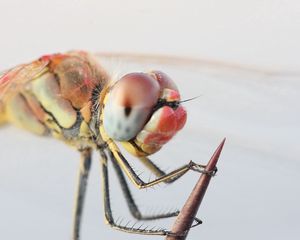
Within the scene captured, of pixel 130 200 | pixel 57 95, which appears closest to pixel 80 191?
pixel 130 200

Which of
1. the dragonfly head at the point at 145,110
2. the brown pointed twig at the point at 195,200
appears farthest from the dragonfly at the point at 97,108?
the brown pointed twig at the point at 195,200

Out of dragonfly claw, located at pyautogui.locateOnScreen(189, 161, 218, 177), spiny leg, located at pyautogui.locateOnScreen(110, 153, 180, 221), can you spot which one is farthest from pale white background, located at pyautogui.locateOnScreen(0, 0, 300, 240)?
dragonfly claw, located at pyautogui.locateOnScreen(189, 161, 218, 177)

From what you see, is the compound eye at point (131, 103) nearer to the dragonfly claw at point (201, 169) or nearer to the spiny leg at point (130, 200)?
the dragonfly claw at point (201, 169)

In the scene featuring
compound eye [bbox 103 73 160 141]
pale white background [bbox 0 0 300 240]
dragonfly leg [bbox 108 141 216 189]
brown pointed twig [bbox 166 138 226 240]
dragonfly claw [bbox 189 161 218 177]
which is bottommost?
brown pointed twig [bbox 166 138 226 240]

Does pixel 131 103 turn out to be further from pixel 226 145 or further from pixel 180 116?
pixel 226 145

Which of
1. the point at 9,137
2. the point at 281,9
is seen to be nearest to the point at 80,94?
the point at 9,137

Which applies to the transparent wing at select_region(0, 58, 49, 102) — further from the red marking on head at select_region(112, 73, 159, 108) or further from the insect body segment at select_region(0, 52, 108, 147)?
the red marking on head at select_region(112, 73, 159, 108)
